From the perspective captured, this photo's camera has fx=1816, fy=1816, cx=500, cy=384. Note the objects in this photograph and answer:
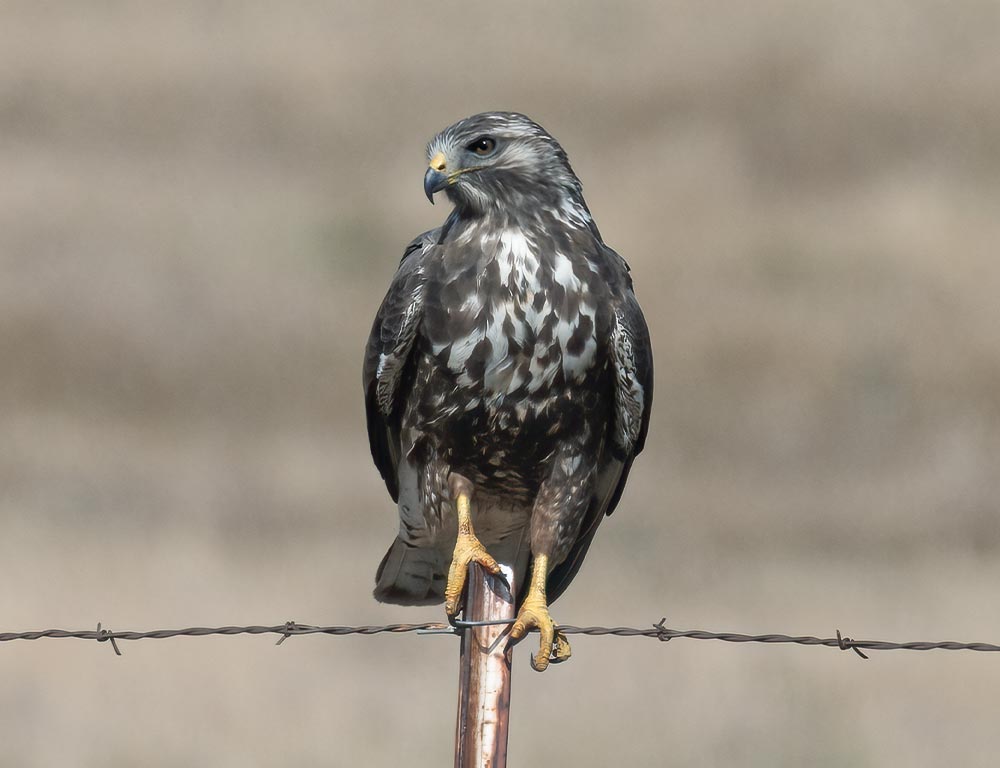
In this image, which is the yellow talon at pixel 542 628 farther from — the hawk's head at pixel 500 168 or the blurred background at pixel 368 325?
the blurred background at pixel 368 325

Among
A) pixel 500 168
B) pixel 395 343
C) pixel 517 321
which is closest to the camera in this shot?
pixel 517 321

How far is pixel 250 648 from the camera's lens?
37.1 feet

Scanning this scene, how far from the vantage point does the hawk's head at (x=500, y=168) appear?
20.5 ft

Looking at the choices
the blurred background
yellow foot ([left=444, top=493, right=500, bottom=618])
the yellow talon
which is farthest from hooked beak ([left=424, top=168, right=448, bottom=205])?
the blurred background

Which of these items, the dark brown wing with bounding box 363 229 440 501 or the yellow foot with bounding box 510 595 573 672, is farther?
the dark brown wing with bounding box 363 229 440 501

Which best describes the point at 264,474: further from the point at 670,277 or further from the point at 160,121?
the point at 160,121

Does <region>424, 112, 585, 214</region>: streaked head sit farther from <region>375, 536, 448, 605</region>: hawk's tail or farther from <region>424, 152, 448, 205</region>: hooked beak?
<region>375, 536, 448, 605</region>: hawk's tail

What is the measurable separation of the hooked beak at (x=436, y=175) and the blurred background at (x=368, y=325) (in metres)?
4.47

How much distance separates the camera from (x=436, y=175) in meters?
6.20

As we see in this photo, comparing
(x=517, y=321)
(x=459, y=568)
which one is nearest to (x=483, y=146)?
(x=517, y=321)

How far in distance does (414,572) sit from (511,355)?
113 centimetres

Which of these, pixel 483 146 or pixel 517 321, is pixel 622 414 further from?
pixel 483 146

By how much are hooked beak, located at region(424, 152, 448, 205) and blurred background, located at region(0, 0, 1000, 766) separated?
4.47m

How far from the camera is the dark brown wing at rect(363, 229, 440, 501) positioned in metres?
6.14
